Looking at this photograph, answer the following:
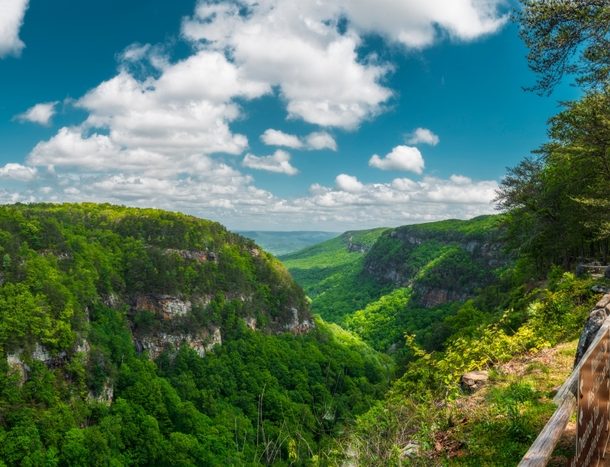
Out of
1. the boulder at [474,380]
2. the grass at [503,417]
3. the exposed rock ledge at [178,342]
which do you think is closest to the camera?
the grass at [503,417]

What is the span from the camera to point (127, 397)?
277ft

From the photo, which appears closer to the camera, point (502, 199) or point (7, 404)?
point (502, 199)

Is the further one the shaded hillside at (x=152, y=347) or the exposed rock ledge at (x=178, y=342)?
the exposed rock ledge at (x=178, y=342)

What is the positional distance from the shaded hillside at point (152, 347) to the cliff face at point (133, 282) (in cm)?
34

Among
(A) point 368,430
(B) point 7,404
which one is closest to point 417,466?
(A) point 368,430

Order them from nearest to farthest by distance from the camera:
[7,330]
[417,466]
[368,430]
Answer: [417,466] < [368,430] < [7,330]

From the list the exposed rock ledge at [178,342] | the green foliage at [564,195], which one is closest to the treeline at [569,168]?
the green foliage at [564,195]

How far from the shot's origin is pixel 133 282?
111m

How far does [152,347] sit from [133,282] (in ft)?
60.0

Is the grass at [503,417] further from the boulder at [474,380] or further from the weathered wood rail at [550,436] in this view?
the weathered wood rail at [550,436]

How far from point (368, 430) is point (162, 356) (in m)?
103

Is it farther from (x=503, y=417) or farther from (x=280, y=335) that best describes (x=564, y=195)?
(x=280, y=335)

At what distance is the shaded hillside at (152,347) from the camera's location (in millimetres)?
67438

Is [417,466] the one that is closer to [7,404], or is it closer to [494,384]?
[494,384]
